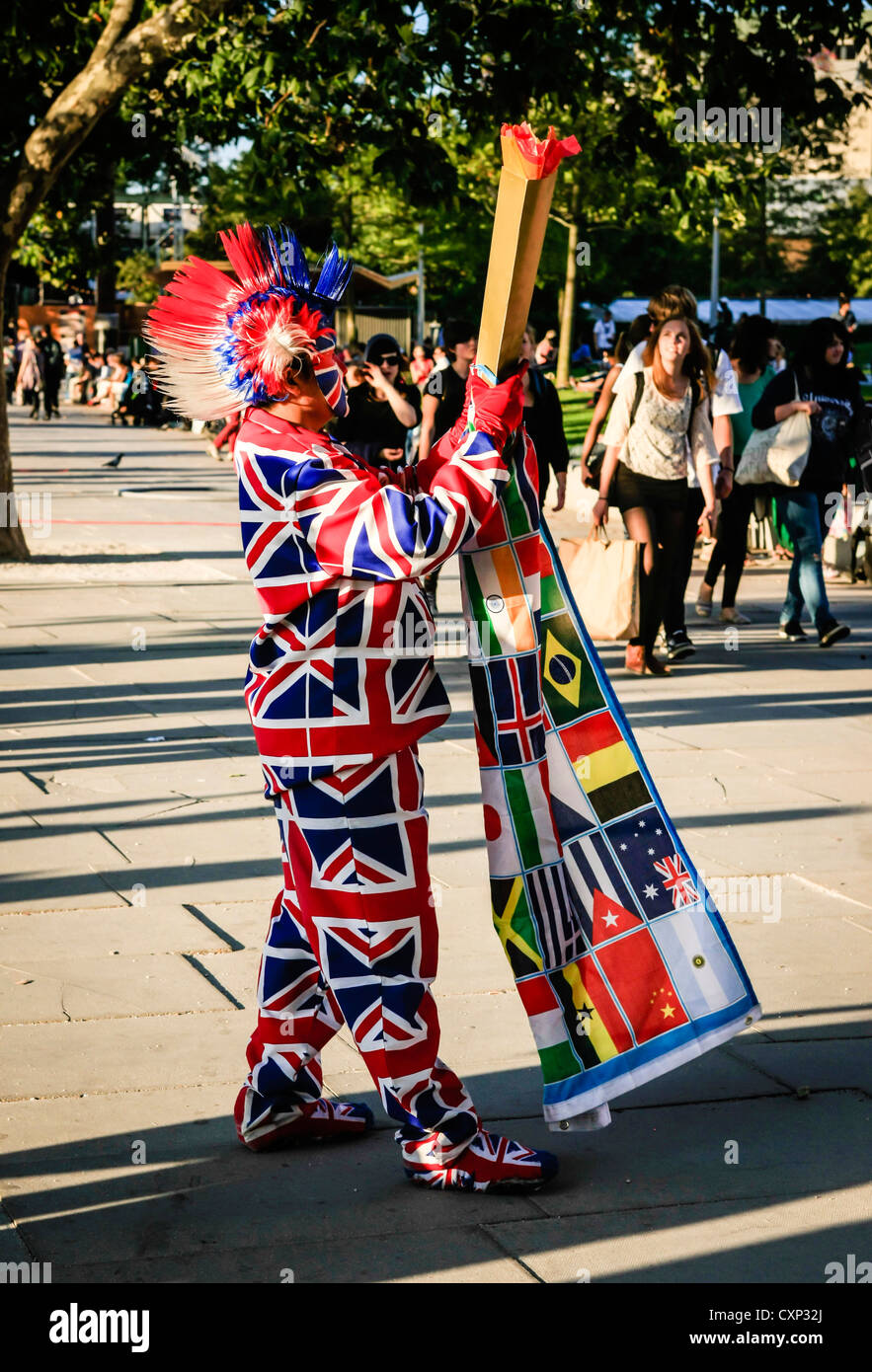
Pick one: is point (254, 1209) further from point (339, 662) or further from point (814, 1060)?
point (814, 1060)

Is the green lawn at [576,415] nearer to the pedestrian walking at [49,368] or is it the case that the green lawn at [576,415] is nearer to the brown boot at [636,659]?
the pedestrian walking at [49,368]

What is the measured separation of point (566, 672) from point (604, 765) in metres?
0.23

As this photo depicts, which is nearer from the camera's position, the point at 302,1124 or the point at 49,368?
the point at 302,1124

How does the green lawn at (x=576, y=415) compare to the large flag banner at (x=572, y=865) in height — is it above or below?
above

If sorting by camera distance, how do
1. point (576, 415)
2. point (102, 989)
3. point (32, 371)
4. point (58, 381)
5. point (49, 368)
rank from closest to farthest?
point (102, 989) < point (576, 415) < point (49, 368) < point (32, 371) < point (58, 381)

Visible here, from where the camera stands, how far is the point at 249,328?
11.6ft

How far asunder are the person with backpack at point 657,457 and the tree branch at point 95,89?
486 cm

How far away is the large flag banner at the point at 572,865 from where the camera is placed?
3516 mm

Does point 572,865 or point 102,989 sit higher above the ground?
point 572,865

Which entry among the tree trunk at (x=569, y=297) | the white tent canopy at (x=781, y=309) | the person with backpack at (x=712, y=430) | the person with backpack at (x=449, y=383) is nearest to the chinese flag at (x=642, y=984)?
the person with backpack at (x=712, y=430)

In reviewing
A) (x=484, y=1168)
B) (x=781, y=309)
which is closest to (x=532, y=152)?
(x=484, y=1168)

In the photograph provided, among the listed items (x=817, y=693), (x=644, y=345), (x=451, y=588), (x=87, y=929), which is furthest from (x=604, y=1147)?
(x=451, y=588)

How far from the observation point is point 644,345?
8.98 metres
